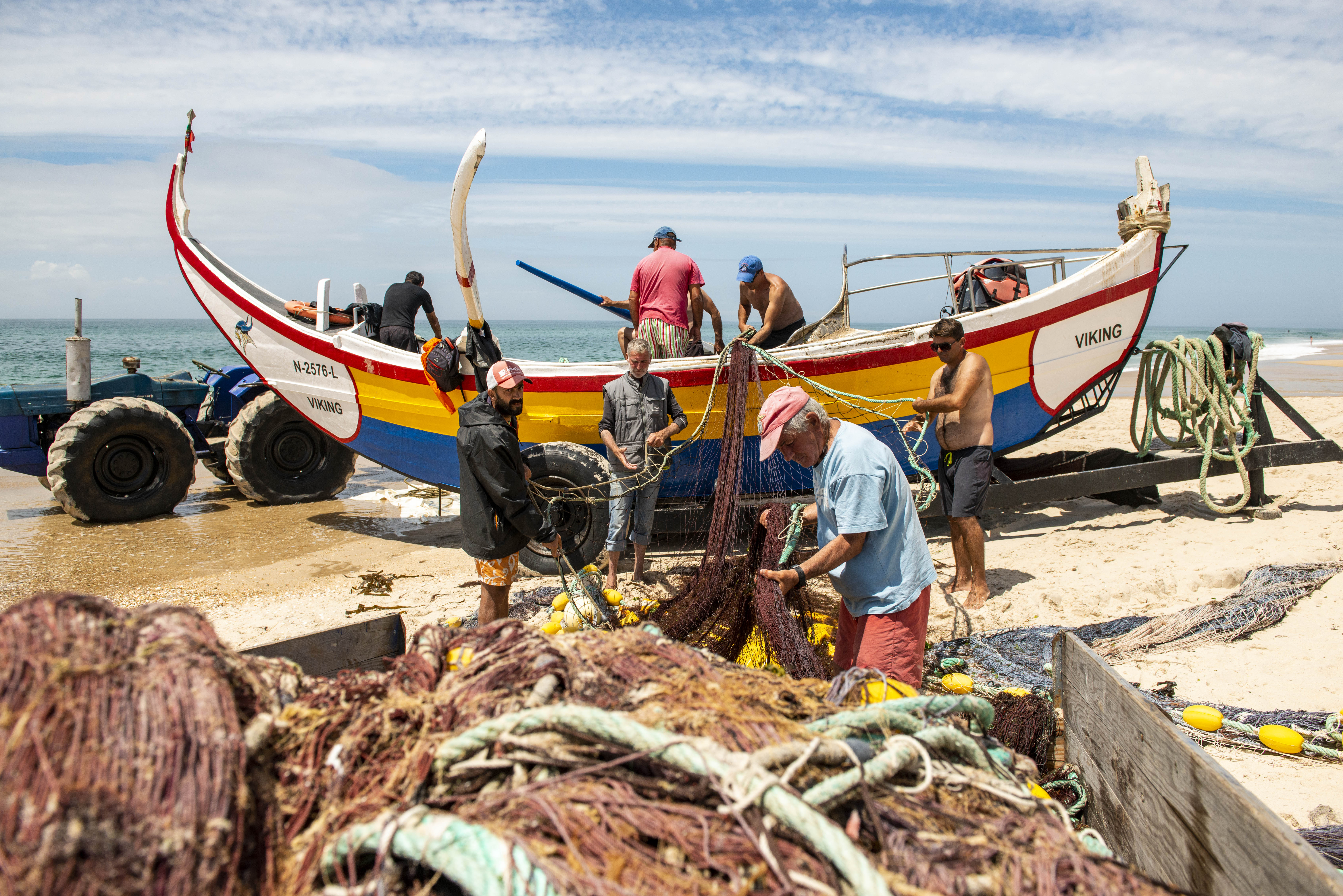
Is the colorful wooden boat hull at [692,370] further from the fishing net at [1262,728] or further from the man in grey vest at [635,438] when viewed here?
the fishing net at [1262,728]

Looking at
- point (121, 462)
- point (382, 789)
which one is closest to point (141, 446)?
point (121, 462)

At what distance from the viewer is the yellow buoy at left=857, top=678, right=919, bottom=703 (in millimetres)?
2273

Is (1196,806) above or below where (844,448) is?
below

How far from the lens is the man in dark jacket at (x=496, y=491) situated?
3.83 meters

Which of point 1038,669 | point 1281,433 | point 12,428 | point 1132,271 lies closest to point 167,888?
point 1038,669

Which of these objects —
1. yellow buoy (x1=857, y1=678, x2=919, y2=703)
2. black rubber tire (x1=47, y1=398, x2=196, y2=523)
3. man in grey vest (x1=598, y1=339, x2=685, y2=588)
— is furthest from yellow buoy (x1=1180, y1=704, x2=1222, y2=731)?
black rubber tire (x1=47, y1=398, x2=196, y2=523)

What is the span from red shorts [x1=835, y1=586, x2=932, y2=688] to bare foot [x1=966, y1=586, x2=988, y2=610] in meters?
2.18

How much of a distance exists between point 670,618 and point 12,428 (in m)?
8.31

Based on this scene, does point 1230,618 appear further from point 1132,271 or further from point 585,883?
point 585,883

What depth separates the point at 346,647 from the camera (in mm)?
3193

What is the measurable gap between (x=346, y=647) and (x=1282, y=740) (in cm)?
391

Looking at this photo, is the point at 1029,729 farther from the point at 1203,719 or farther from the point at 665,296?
the point at 665,296

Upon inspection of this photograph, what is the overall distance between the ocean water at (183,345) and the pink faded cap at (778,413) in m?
5.64

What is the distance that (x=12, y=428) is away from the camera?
26.8 feet
